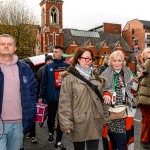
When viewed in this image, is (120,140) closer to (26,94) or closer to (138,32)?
(26,94)

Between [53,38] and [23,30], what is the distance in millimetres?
30096

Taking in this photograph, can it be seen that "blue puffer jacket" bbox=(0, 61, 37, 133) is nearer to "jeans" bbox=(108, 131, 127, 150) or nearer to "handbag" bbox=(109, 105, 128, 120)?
"handbag" bbox=(109, 105, 128, 120)

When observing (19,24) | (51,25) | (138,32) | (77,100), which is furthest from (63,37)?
(77,100)

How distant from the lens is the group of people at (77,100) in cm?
363

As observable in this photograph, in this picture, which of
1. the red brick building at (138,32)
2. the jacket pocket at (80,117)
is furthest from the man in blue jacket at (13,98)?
the red brick building at (138,32)

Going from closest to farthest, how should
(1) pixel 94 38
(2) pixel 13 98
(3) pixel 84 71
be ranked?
(2) pixel 13 98, (3) pixel 84 71, (1) pixel 94 38

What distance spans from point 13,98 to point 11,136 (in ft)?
1.64

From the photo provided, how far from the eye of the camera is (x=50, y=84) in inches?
257

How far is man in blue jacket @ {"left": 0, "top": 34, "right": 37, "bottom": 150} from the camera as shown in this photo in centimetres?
356

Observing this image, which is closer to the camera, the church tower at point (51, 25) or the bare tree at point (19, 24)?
the bare tree at point (19, 24)

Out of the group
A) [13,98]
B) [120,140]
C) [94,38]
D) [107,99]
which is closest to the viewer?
[13,98]

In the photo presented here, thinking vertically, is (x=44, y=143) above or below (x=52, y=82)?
below

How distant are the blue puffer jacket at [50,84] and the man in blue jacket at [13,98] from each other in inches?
105

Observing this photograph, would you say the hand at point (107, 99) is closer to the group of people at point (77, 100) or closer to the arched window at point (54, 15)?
the group of people at point (77, 100)
